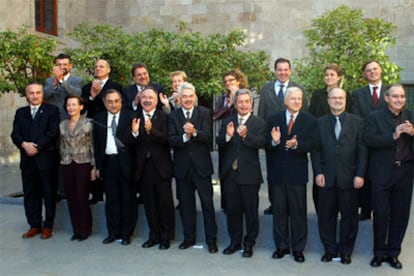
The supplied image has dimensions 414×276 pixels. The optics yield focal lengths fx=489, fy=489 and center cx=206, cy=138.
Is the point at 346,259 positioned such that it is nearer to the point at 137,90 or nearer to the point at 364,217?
the point at 364,217

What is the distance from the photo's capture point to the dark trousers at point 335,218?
5293 millimetres

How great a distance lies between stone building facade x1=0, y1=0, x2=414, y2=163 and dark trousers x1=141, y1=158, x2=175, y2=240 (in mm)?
9443

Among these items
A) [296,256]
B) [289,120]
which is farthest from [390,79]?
[296,256]

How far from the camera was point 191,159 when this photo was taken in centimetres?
576

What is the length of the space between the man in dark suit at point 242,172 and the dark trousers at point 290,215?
230 millimetres

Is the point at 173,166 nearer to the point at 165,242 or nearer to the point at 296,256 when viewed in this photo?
the point at 165,242

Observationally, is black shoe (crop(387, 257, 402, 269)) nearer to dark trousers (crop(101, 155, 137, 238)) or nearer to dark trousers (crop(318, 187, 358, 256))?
dark trousers (crop(318, 187, 358, 256))

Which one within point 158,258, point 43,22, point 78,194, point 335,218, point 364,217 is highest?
point 43,22

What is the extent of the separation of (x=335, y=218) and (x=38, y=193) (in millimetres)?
3843

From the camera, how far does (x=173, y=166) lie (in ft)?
19.4

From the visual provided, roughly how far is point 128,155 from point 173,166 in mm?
585

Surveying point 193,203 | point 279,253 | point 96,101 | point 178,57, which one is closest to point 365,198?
point 279,253

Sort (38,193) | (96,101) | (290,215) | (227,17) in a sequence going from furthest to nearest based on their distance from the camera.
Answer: (227,17)
(96,101)
(38,193)
(290,215)

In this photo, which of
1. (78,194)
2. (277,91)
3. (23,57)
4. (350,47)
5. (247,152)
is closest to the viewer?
(247,152)
